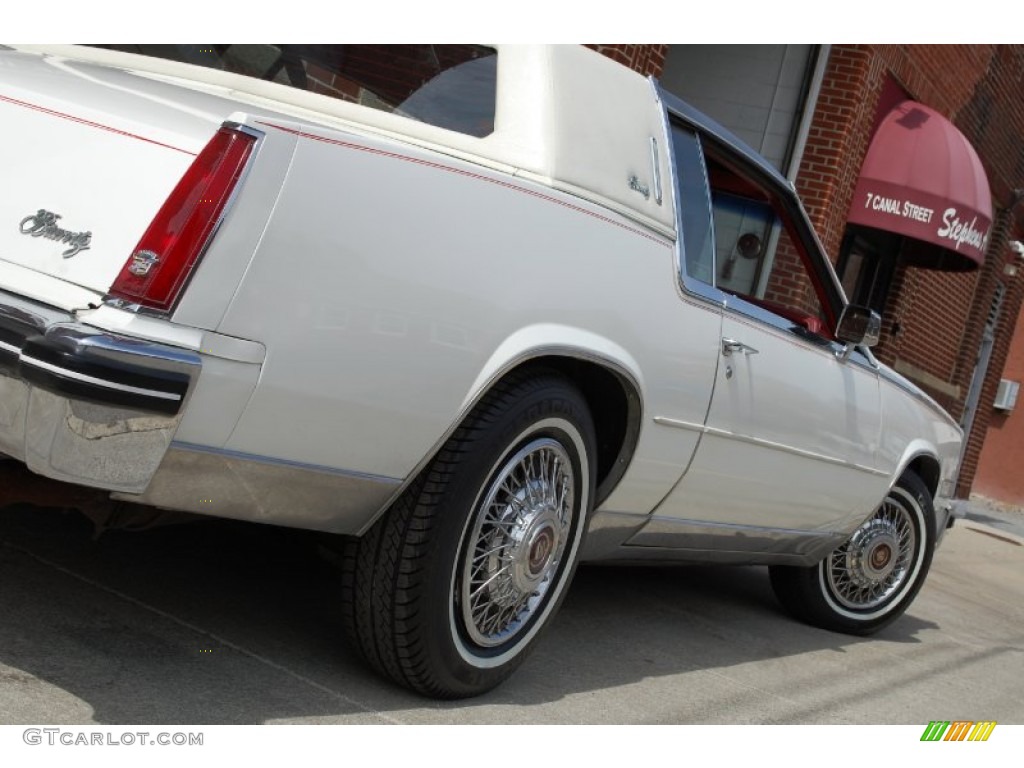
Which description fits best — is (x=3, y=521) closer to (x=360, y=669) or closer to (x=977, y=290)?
(x=360, y=669)

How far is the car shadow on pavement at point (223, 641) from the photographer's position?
9.80 ft

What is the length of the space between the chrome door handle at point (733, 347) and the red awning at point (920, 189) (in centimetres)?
818

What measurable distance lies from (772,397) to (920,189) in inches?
325

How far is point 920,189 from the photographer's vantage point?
11984mm

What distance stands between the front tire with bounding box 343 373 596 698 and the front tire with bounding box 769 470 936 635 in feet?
7.72

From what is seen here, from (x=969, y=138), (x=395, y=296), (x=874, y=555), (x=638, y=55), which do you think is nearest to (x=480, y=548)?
(x=395, y=296)

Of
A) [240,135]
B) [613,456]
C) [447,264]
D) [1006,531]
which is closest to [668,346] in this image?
[613,456]

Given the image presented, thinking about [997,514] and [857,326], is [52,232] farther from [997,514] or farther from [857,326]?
[997,514]

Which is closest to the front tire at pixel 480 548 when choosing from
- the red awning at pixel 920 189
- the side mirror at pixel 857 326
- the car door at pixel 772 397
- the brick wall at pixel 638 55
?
the car door at pixel 772 397

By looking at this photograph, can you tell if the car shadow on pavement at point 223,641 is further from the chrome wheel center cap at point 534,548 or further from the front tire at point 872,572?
the front tire at point 872,572

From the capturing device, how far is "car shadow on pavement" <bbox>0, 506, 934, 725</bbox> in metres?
2.99

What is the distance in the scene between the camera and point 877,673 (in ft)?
17.1

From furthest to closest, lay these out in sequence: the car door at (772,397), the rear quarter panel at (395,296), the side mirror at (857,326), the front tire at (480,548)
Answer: the side mirror at (857,326), the car door at (772,397), the front tire at (480,548), the rear quarter panel at (395,296)
